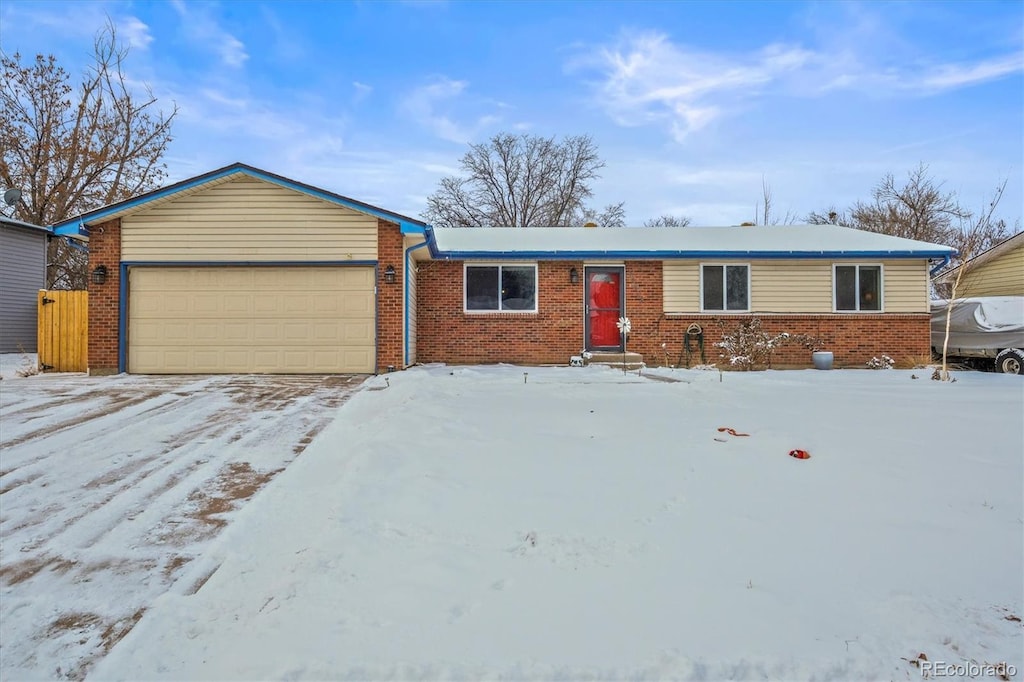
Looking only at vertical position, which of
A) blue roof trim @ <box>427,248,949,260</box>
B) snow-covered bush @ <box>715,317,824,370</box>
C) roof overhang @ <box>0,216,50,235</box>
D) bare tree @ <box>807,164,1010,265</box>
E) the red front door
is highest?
bare tree @ <box>807,164,1010,265</box>

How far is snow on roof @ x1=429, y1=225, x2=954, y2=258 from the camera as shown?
11539 millimetres

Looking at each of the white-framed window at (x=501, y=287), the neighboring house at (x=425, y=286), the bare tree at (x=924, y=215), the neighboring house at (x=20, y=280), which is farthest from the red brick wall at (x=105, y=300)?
the bare tree at (x=924, y=215)

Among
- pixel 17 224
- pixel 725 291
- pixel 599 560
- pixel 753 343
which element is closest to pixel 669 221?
pixel 725 291

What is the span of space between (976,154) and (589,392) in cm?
1424

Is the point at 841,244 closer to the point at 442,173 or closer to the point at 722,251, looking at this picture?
the point at 722,251

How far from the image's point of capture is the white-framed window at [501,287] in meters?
11.9

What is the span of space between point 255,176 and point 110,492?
7443 mm

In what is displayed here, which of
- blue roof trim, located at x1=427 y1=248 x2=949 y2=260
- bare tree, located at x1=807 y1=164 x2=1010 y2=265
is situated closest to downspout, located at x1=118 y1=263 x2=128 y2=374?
blue roof trim, located at x1=427 y1=248 x2=949 y2=260

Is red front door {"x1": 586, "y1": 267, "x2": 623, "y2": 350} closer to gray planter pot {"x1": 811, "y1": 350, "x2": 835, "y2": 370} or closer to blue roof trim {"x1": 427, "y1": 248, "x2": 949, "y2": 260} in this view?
blue roof trim {"x1": 427, "y1": 248, "x2": 949, "y2": 260}

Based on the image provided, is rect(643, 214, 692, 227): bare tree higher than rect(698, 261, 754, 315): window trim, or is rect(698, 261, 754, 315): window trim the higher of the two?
rect(643, 214, 692, 227): bare tree

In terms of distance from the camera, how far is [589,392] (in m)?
7.17

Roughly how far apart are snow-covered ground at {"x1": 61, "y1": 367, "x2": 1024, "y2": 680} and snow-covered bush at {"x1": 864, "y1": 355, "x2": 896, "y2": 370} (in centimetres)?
738

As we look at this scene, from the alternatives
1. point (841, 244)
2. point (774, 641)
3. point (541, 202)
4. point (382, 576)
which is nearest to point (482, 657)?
point (382, 576)

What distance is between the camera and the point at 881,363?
461 inches
